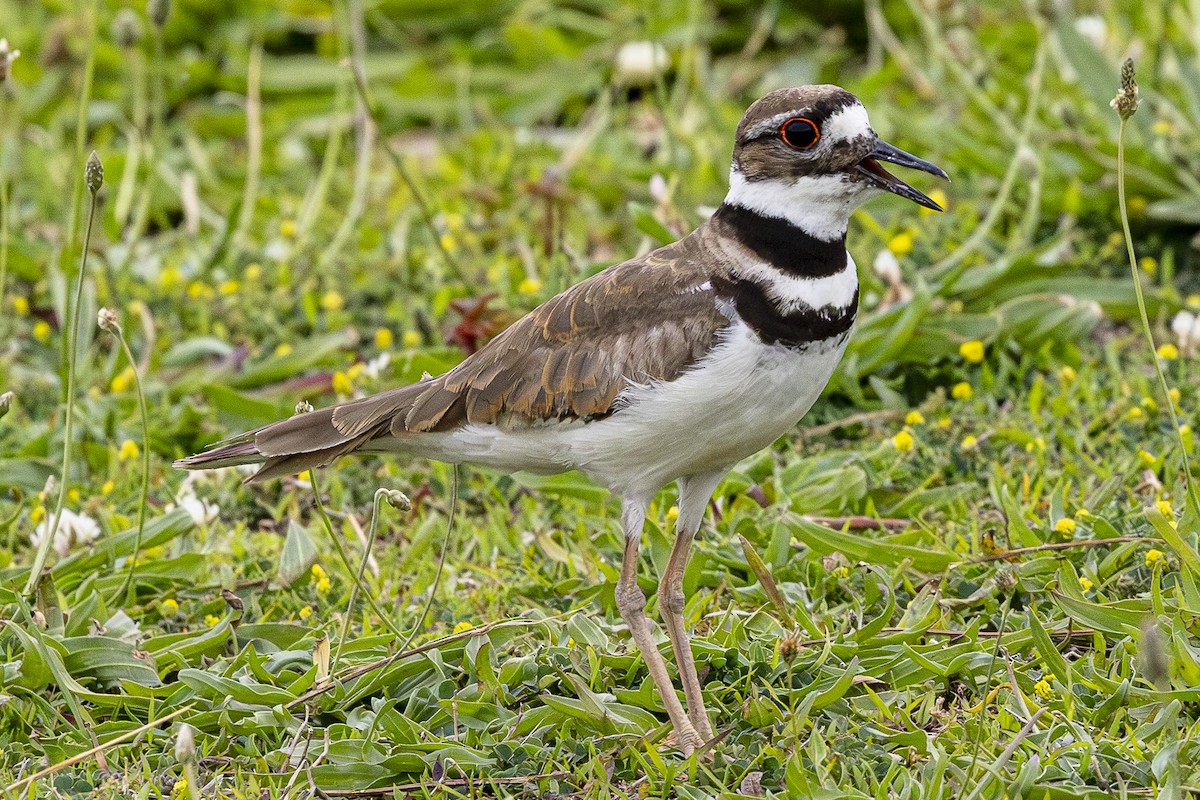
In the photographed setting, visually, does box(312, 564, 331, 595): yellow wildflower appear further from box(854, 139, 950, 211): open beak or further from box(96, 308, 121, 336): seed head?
box(854, 139, 950, 211): open beak

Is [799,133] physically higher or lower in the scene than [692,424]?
higher

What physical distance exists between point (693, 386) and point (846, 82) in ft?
15.4

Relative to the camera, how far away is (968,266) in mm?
6074

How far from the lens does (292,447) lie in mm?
4027

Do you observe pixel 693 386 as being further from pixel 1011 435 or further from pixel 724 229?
pixel 1011 435

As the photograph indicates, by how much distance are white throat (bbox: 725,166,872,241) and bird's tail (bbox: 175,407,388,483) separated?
119cm

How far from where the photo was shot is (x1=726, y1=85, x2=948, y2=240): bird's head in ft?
12.0

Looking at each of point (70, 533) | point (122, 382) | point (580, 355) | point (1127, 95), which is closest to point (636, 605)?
point (580, 355)

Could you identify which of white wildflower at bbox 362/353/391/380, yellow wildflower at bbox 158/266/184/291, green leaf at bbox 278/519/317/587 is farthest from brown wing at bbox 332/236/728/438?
yellow wildflower at bbox 158/266/184/291

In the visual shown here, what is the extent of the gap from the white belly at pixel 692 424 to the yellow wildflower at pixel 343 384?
175 centimetres

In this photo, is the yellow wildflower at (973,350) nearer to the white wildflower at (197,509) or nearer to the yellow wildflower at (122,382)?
the white wildflower at (197,509)

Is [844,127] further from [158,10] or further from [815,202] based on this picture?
[158,10]

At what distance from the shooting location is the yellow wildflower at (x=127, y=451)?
5.37 metres

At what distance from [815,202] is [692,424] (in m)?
0.63
